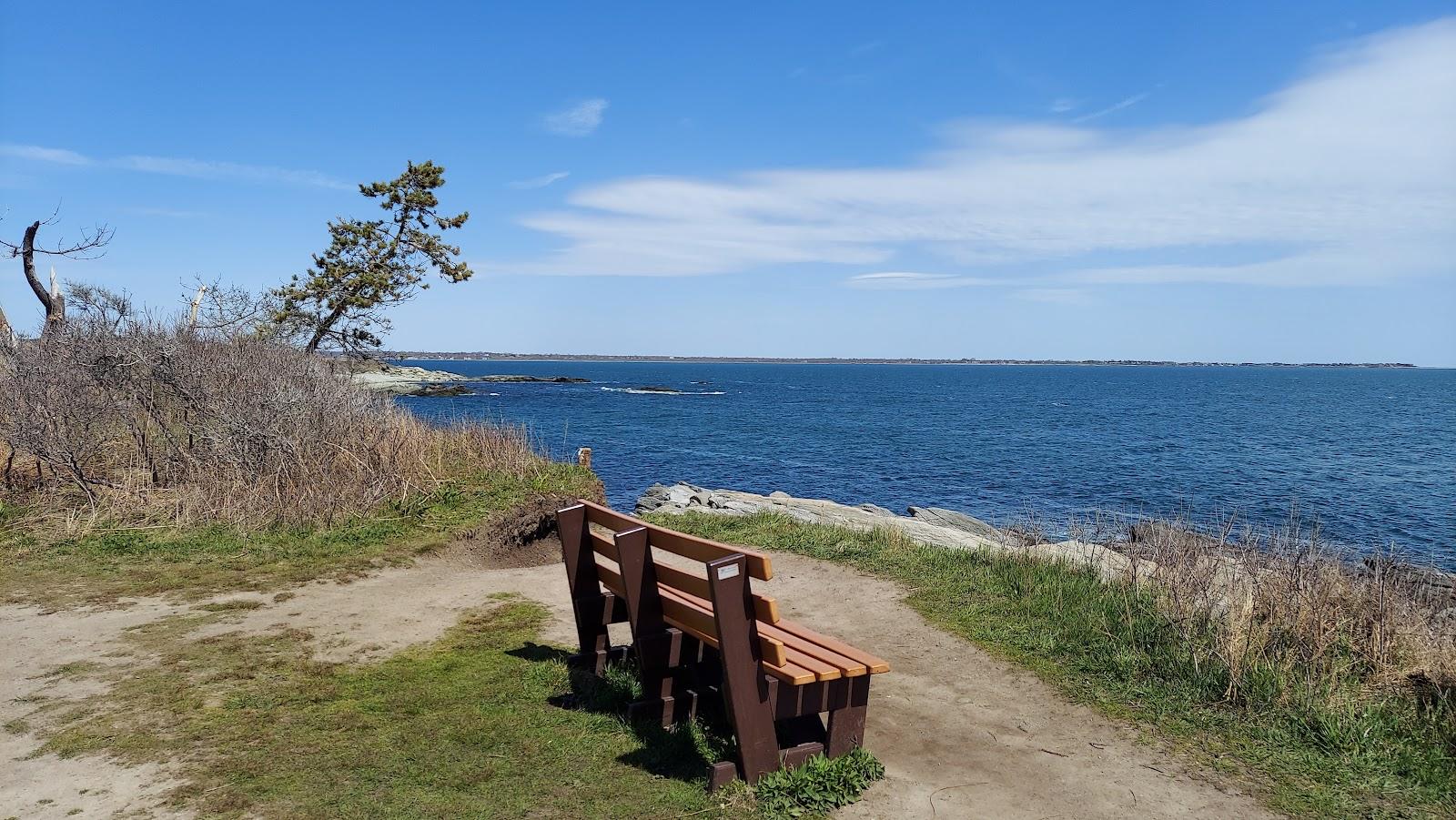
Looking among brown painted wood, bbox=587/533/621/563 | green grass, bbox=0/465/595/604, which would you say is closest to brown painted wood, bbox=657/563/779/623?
brown painted wood, bbox=587/533/621/563

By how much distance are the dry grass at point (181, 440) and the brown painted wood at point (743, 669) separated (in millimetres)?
8014

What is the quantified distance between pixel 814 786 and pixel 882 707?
145cm

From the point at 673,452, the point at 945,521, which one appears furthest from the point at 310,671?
the point at 673,452

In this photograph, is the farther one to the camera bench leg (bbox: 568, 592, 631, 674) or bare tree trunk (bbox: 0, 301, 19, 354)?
bare tree trunk (bbox: 0, 301, 19, 354)

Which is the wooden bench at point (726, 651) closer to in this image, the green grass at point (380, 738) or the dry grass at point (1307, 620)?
the green grass at point (380, 738)

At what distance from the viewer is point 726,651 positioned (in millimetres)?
4227

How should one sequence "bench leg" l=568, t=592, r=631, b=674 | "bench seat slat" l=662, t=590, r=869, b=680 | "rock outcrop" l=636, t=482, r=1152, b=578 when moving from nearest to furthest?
"bench seat slat" l=662, t=590, r=869, b=680, "bench leg" l=568, t=592, r=631, b=674, "rock outcrop" l=636, t=482, r=1152, b=578

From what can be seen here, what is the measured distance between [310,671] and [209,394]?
7081 millimetres

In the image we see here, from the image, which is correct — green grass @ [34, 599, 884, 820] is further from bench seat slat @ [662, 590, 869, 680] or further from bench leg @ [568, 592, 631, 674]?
bench seat slat @ [662, 590, 869, 680]

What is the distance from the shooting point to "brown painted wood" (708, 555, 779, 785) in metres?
4.15

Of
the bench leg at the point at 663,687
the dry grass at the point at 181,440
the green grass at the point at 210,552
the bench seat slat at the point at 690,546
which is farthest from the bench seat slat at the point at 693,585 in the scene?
the dry grass at the point at 181,440

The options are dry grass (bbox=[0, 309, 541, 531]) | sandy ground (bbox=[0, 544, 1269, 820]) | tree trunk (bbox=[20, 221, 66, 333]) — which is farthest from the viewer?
tree trunk (bbox=[20, 221, 66, 333])

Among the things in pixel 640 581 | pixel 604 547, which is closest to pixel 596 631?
Answer: pixel 604 547

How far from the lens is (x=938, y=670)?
21.4ft
